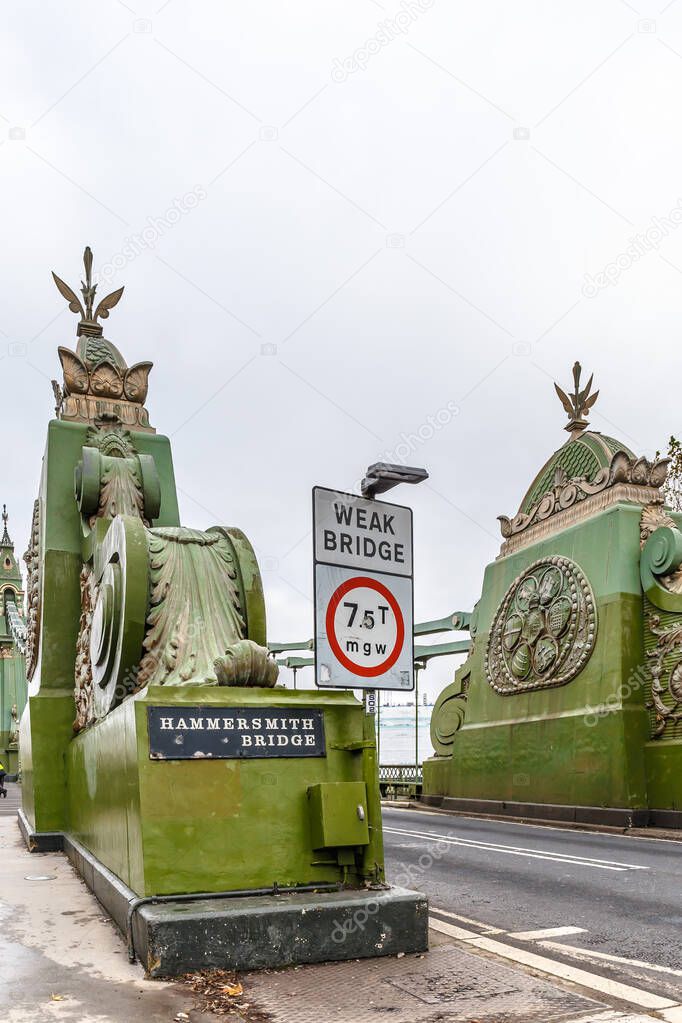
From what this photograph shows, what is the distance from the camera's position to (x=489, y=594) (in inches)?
896

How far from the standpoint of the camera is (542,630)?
19.7 meters

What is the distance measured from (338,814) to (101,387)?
9143 mm

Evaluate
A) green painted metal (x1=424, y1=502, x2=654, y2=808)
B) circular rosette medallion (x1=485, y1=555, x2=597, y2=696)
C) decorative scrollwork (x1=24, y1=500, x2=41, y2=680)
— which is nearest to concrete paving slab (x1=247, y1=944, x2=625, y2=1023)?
decorative scrollwork (x1=24, y1=500, x2=41, y2=680)

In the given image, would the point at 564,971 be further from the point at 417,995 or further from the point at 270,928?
the point at 270,928

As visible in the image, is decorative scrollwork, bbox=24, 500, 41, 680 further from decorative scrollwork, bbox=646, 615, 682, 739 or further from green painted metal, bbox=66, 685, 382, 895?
decorative scrollwork, bbox=646, 615, 682, 739

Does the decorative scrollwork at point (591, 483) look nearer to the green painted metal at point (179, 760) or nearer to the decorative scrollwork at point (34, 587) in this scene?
the green painted metal at point (179, 760)

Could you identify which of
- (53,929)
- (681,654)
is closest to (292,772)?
(53,929)

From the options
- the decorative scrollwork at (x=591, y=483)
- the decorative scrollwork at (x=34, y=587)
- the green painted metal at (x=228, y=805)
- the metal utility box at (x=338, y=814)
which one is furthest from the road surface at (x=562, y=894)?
the decorative scrollwork at (x=591, y=483)

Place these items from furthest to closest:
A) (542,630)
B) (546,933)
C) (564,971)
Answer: (542,630)
(546,933)
(564,971)

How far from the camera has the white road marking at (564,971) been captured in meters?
5.13

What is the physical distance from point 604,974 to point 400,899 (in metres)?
1.38

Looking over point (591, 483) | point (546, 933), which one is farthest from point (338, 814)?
point (591, 483)

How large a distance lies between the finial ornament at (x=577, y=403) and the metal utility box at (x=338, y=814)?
16.2 metres

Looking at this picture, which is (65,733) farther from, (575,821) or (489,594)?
(489,594)
